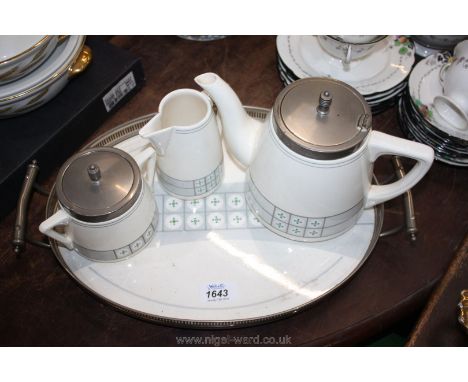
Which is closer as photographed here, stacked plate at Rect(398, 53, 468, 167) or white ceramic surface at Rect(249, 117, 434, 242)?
white ceramic surface at Rect(249, 117, 434, 242)

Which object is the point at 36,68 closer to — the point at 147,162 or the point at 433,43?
the point at 147,162

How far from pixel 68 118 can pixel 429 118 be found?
50 centimetres

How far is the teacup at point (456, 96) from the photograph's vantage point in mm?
663

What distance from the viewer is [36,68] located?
64 centimetres

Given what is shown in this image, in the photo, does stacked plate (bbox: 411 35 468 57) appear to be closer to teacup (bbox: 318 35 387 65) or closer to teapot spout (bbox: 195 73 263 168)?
teacup (bbox: 318 35 387 65)

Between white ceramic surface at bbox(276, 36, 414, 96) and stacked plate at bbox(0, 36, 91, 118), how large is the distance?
299 mm

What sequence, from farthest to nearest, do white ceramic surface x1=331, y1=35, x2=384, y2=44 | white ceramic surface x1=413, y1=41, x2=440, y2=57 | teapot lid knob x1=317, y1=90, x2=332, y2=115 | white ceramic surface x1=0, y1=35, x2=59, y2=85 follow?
white ceramic surface x1=413, y1=41, x2=440, y2=57 → white ceramic surface x1=331, y1=35, x2=384, y2=44 → white ceramic surface x1=0, y1=35, x2=59, y2=85 → teapot lid knob x1=317, y1=90, x2=332, y2=115

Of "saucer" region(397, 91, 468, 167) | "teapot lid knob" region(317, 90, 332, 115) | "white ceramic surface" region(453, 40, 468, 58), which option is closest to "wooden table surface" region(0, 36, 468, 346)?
"saucer" region(397, 91, 468, 167)

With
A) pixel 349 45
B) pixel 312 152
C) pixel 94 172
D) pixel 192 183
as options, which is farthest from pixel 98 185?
pixel 349 45

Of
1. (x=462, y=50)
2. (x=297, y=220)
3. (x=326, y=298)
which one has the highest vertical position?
(x=462, y=50)

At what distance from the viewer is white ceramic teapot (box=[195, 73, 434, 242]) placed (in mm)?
488

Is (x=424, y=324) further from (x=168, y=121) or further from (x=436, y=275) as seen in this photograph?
(x=168, y=121)

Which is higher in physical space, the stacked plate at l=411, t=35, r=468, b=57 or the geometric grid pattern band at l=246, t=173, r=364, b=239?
the stacked plate at l=411, t=35, r=468, b=57

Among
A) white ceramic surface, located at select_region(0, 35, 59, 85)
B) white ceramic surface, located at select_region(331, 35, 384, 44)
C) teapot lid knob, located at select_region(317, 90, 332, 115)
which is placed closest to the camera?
teapot lid knob, located at select_region(317, 90, 332, 115)
